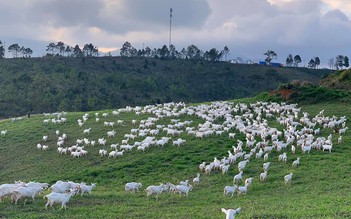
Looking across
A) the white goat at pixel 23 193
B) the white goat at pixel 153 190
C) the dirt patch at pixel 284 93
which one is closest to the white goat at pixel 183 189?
the white goat at pixel 153 190

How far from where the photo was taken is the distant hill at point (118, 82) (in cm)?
8906

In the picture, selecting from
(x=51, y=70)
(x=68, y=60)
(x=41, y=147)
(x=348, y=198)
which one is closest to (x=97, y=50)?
(x=68, y=60)

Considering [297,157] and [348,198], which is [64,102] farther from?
[348,198]

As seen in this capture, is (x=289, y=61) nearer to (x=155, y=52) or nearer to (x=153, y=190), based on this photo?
(x=155, y=52)

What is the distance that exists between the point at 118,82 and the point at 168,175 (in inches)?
3249

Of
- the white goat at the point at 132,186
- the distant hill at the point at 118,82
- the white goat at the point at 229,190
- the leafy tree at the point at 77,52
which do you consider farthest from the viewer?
the leafy tree at the point at 77,52

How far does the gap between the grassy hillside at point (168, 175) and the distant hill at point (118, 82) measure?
1486 inches

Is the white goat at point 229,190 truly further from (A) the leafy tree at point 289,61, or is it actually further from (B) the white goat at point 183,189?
(A) the leafy tree at point 289,61

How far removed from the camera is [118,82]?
110938 millimetres

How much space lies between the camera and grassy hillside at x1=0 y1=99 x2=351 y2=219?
18.5 meters

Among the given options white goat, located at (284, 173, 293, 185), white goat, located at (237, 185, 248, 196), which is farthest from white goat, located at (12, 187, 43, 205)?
white goat, located at (284, 173, 293, 185)

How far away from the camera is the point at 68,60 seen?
132125mm

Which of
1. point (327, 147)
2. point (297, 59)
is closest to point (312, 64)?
point (297, 59)

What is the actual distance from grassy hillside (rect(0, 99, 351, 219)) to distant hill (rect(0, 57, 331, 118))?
1486 inches
